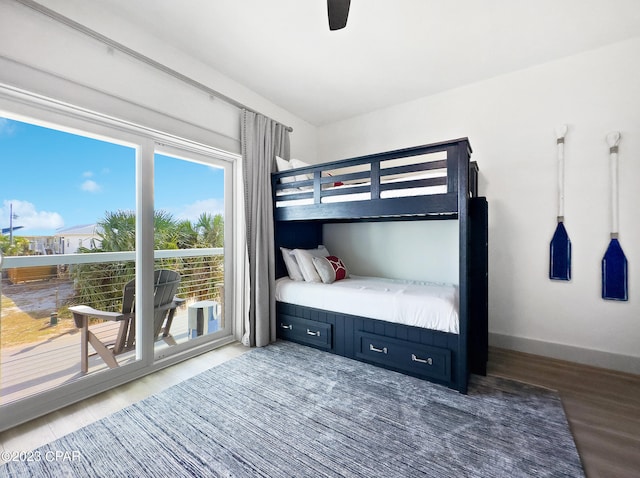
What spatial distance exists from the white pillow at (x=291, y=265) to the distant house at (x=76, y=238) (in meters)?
1.63

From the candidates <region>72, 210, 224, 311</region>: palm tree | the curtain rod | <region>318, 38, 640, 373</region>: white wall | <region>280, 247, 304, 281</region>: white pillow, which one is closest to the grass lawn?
<region>72, 210, 224, 311</region>: palm tree

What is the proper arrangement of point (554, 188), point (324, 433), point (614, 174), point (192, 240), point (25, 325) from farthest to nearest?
point (192, 240) < point (554, 188) < point (614, 174) < point (25, 325) < point (324, 433)

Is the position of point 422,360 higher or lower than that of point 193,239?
lower

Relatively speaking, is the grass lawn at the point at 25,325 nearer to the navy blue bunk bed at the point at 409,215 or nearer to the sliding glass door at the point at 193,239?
the sliding glass door at the point at 193,239

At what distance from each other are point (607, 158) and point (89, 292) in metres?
4.12

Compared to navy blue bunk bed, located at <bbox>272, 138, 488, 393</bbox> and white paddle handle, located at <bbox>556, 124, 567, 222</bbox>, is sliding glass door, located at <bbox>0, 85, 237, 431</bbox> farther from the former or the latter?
white paddle handle, located at <bbox>556, 124, 567, 222</bbox>

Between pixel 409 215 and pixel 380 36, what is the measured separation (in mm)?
1399

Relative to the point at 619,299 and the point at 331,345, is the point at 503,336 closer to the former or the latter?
the point at 619,299

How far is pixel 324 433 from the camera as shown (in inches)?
60.2

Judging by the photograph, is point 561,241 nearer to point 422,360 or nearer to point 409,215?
point 409,215

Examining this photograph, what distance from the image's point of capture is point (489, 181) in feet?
9.08

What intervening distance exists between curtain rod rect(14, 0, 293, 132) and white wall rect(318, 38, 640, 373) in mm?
2256

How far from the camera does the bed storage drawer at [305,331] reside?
259 centimetres

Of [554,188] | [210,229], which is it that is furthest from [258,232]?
[554,188]
